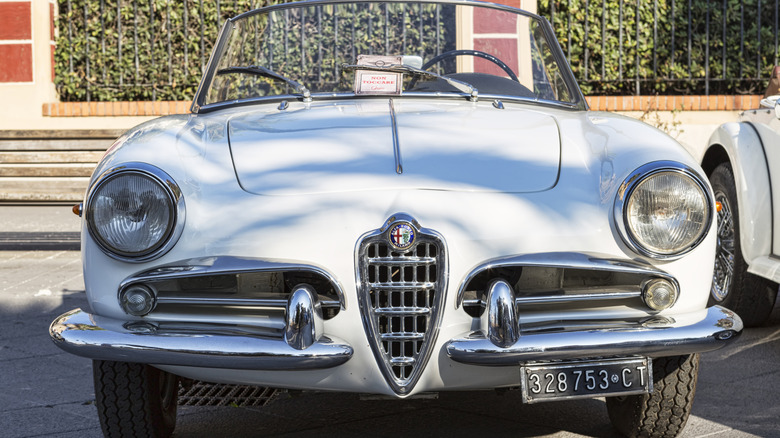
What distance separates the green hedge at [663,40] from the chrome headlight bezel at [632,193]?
24.3 feet

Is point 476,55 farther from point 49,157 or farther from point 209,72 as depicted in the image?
point 49,157

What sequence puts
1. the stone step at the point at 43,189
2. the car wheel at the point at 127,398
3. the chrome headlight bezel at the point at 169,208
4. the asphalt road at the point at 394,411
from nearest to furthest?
the chrome headlight bezel at the point at 169,208 < the car wheel at the point at 127,398 < the asphalt road at the point at 394,411 < the stone step at the point at 43,189

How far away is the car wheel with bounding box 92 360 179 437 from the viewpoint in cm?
281

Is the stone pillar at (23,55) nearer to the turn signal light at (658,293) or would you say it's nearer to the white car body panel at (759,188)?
the white car body panel at (759,188)

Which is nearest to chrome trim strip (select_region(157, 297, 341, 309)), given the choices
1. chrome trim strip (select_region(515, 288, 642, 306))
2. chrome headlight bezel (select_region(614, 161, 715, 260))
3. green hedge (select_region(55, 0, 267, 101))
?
chrome trim strip (select_region(515, 288, 642, 306))

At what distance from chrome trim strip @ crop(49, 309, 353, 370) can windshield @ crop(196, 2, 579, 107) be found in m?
1.42

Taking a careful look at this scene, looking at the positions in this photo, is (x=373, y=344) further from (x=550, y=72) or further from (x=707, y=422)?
(x=550, y=72)

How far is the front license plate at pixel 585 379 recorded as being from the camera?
2.60 m

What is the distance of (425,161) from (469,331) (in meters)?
0.51

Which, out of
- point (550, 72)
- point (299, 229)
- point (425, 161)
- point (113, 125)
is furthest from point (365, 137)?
point (113, 125)

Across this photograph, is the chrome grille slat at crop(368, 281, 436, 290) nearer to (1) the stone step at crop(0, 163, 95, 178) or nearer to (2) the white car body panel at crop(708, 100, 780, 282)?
(2) the white car body panel at crop(708, 100, 780, 282)

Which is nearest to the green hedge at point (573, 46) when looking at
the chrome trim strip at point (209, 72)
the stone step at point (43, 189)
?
the stone step at point (43, 189)

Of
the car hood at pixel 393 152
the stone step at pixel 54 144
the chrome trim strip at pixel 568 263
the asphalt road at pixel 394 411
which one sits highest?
the stone step at pixel 54 144

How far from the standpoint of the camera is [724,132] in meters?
4.90
